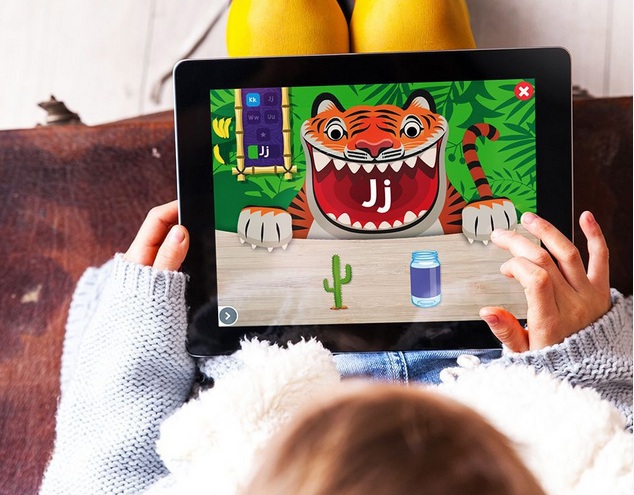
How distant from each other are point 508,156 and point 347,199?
13 centimetres

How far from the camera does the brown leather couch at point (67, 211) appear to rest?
24.7 inches

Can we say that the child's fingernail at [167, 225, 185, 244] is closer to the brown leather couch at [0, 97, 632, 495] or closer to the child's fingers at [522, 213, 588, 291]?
the brown leather couch at [0, 97, 632, 495]

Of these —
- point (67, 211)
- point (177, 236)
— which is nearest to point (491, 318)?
point (177, 236)

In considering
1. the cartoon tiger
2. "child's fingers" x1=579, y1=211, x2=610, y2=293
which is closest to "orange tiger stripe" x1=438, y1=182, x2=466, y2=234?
the cartoon tiger

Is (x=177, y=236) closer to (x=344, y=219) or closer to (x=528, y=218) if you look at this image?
(x=344, y=219)

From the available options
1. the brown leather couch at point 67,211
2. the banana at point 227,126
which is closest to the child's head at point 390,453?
the banana at point 227,126

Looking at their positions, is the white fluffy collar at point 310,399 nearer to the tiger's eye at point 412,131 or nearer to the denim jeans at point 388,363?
the denim jeans at point 388,363

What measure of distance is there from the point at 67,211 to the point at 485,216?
375 millimetres

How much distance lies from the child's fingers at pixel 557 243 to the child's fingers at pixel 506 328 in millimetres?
57

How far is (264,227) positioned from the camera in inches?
20.7

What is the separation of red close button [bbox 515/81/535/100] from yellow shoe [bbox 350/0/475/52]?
85 millimetres

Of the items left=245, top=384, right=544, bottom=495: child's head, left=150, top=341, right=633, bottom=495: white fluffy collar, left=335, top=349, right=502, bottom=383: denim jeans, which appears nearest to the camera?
left=245, top=384, right=544, bottom=495: child's head

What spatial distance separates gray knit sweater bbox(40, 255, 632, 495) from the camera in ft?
1.71

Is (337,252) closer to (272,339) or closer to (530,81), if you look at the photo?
(272,339)
